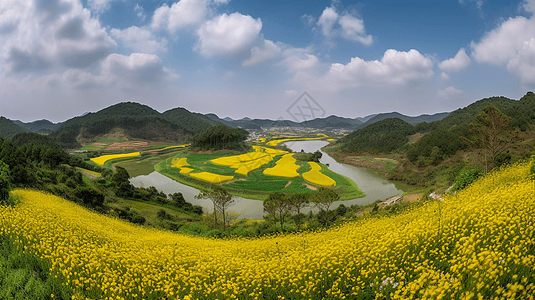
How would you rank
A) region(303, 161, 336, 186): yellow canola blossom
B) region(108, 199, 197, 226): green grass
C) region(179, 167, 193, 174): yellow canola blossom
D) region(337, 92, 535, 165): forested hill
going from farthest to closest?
region(179, 167, 193, 174): yellow canola blossom
region(337, 92, 535, 165): forested hill
region(303, 161, 336, 186): yellow canola blossom
region(108, 199, 197, 226): green grass

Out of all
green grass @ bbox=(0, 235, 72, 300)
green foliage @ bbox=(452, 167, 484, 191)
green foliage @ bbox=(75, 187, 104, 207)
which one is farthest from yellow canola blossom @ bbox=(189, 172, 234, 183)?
green grass @ bbox=(0, 235, 72, 300)

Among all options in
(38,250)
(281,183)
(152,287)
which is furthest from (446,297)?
(281,183)

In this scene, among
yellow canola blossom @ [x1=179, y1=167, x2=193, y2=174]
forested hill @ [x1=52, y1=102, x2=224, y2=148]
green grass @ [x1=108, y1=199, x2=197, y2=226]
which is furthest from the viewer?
forested hill @ [x1=52, y1=102, x2=224, y2=148]

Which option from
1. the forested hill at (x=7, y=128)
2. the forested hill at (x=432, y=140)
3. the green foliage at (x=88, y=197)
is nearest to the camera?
the green foliage at (x=88, y=197)

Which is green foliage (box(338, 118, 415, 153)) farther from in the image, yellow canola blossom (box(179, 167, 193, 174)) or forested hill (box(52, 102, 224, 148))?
forested hill (box(52, 102, 224, 148))

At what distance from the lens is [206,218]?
2450 centimetres

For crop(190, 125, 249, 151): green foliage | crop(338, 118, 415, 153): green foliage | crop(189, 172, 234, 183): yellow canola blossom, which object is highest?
crop(190, 125, 249, 151): green foliage

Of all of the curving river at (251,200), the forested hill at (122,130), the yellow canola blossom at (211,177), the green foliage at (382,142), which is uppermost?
the forested hill at (122,130)

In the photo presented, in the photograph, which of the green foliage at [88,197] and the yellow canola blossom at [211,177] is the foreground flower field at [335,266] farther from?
the yellow canola blossom at [211,177]

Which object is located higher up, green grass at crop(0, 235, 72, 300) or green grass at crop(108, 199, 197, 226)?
green grass at crop(0, 235, 72, 300)

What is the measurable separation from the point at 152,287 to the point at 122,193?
1096 inches

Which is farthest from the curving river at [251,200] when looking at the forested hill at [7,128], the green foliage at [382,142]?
the forested hill at [7,128]

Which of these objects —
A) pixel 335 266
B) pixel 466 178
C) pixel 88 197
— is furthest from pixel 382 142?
pixel 335 266

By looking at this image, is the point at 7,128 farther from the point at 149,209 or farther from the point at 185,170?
the point at 149,209
